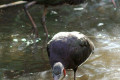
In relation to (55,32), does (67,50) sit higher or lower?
higher

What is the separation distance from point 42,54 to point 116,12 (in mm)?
3610

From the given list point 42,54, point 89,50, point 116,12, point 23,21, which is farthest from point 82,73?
point 116,12

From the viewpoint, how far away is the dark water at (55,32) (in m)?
5.09

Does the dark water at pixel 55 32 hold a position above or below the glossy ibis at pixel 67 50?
below

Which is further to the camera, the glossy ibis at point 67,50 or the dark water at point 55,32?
the dark water at point 55,32

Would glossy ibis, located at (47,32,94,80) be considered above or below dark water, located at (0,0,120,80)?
above

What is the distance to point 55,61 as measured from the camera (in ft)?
14.1

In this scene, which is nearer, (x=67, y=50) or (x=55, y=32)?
(x=67, y=50)

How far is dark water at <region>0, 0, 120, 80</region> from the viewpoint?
16.7ft

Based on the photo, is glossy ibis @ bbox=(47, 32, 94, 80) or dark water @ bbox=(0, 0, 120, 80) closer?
glossy ibis @ bbox=(47, 32, 94, 80)

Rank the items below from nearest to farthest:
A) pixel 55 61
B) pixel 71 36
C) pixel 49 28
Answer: pixel 55 61, pixel 71 36, pixel 49 28

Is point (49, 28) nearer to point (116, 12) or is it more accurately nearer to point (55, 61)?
point (116, 12)

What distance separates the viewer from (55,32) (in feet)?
23.4

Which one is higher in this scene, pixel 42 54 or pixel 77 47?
pixel 77 47
